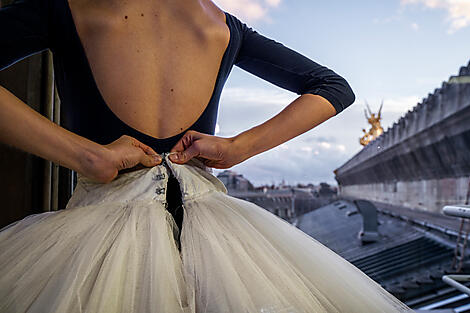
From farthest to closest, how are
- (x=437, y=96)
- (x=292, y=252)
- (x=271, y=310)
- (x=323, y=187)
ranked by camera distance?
(x=323, y=187) < (x=437, y=96) < (x=292, y=252) < (x=271, y=310)

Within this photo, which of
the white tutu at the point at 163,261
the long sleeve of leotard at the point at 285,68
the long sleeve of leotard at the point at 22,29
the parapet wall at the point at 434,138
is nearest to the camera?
the white tutu at the point at 163,261

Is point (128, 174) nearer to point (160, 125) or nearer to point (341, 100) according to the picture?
point (160, 125)

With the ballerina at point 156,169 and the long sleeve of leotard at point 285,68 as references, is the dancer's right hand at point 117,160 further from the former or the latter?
the long sleeve of leotard at point 285,68

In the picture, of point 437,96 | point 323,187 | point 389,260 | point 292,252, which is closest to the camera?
point 292,252

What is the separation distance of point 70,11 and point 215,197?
13.7 inches

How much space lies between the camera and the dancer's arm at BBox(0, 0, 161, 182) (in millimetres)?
506

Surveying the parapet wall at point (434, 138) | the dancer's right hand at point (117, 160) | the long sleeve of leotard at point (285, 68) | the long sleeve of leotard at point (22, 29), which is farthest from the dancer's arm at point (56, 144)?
the parapet wall at point (434, 138)

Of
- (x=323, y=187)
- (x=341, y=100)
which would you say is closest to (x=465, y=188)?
(x=341, y=100)

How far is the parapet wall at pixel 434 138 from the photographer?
3.14 meters

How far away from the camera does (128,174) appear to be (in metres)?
0.59

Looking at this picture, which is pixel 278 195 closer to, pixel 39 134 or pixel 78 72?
pixel 78 72

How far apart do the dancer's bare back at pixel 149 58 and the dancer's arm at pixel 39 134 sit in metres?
0.06

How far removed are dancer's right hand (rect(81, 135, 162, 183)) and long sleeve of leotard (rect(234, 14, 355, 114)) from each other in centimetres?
30

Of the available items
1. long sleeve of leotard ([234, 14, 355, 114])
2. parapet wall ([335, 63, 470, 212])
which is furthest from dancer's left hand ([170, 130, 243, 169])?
parapet wall ([335, 63, 470, 212])
